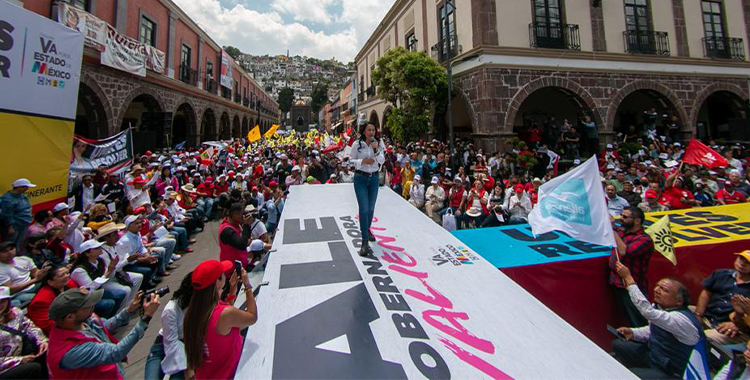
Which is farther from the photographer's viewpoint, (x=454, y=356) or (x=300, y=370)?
(x=454, y=356)

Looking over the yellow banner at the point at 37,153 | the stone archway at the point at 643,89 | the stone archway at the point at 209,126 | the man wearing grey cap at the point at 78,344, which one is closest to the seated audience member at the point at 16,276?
the yellow banner at the point at 37,153

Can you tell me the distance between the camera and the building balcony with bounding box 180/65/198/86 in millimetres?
17422

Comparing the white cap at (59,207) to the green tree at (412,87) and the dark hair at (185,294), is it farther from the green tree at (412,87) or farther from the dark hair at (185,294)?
the green tree at (412,87)

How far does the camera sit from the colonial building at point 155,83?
36.5ft

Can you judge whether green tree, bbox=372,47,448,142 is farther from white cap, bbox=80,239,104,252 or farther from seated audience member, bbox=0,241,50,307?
seated audience member, bbox=0,241,50,307

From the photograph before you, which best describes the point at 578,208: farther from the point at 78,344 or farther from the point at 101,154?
the point at 101,154

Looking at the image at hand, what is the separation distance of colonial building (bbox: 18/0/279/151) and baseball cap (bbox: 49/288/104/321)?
35.7 ft

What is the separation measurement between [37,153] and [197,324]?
418 centimetres

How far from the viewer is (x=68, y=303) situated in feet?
6.54

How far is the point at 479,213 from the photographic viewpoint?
670 cm

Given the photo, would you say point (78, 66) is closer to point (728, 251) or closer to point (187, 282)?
point (187, 282)

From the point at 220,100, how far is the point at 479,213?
73.6ft

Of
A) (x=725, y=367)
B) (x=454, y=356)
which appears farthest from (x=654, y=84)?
(x=454, y=356)

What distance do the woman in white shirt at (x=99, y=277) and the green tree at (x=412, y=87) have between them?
11.0 m
